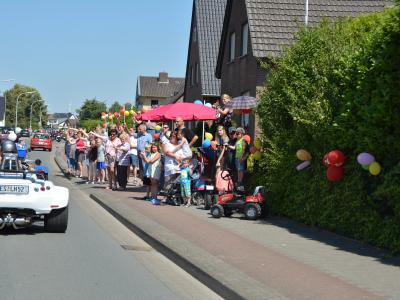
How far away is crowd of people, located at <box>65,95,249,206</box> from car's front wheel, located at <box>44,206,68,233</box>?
449 cm

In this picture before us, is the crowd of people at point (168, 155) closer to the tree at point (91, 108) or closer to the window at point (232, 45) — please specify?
the window at point (232, 45)

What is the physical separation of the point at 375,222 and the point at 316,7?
16.5 metres

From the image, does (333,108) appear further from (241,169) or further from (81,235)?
(81,235)

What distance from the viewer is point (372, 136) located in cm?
969

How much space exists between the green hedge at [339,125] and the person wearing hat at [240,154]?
1.22ft

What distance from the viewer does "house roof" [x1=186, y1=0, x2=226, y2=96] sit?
131 ft

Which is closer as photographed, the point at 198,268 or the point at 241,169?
the point at 198,268

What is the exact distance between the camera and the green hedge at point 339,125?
365 inches

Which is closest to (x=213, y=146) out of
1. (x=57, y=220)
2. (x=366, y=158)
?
(x=57, y=220)

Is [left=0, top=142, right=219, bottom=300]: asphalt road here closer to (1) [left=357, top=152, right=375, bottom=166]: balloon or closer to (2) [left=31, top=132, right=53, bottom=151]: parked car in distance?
(1) [left=357, top=152, right=375, bottom=166]: balloon

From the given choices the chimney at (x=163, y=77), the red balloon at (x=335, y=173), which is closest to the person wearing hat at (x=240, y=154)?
→ the red balloon at (x=335, y=173)

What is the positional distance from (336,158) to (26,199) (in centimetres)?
473

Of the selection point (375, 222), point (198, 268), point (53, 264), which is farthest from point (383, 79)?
point (53, 264)

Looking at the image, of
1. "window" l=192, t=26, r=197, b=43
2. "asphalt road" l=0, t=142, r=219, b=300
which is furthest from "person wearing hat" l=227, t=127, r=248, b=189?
"window" l=192, t=26, r=197, b=43
